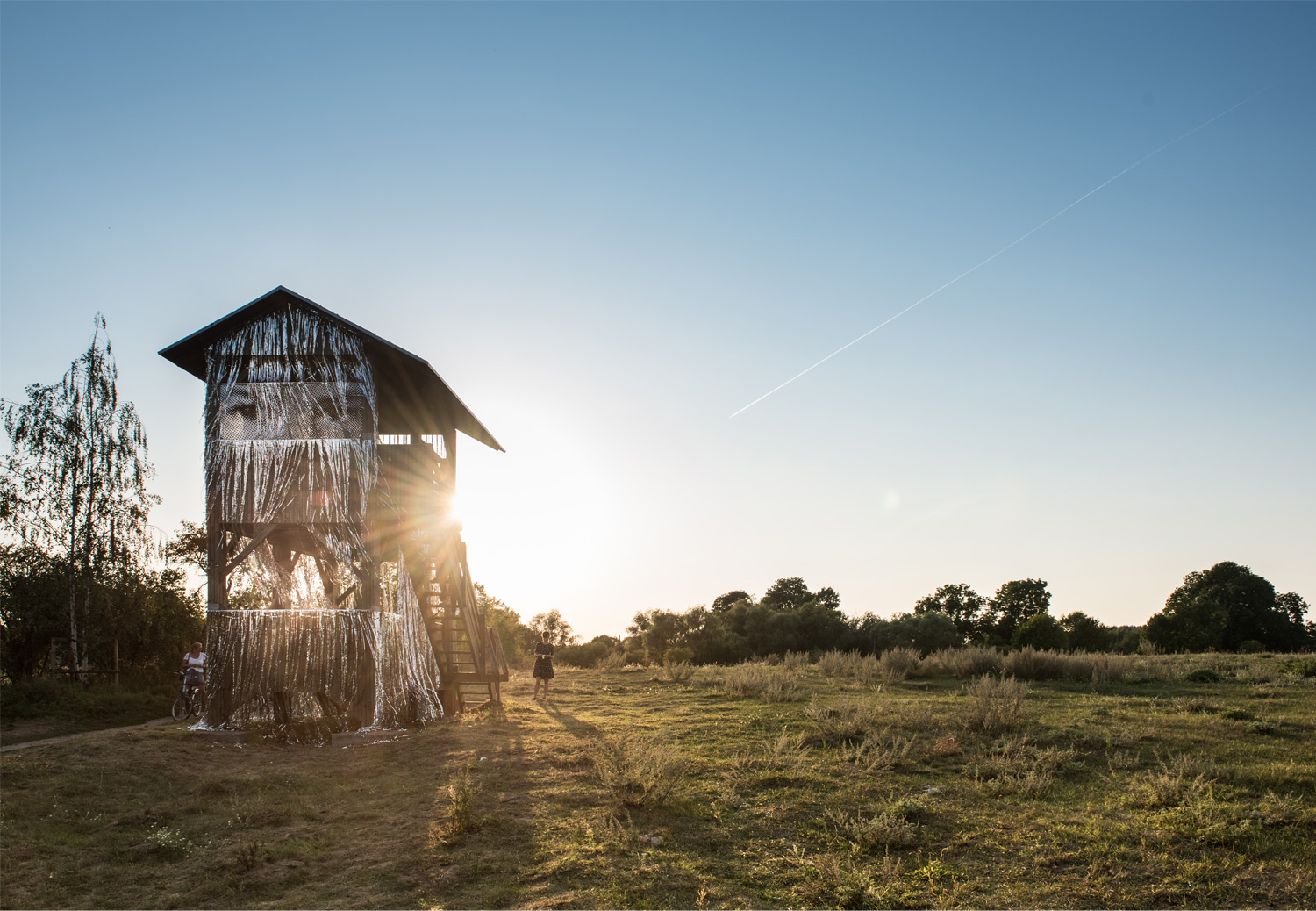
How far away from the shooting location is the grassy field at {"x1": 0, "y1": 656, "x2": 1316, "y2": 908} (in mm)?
6395

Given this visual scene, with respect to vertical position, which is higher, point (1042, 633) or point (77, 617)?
point (77, 617)

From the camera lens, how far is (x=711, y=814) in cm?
840

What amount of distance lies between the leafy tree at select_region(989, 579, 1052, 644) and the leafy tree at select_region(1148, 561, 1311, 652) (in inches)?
303

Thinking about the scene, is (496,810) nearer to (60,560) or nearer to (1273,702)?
(1273,702)

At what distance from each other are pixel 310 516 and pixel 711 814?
10.3 meters

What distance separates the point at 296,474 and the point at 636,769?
987cm

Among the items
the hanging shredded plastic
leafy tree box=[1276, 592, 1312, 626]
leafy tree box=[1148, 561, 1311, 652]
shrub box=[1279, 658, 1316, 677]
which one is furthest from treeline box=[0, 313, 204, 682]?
leafy tree box=[1276, 592, 1312, 626]

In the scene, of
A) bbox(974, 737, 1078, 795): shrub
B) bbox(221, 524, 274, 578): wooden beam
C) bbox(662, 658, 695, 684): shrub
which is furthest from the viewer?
bbox(662, 658, 695, 684): shrub

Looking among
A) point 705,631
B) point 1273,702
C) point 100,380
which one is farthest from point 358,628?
point 705,631

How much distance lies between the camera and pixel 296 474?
1516 cm

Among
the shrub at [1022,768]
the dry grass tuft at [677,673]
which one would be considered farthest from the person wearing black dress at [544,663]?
the shrub at [1022,768]

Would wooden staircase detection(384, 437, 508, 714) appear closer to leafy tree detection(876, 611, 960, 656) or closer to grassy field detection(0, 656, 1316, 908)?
grassy field detection(0, 656, 1316, 908)

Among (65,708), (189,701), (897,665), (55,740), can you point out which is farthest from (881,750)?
(65,708)

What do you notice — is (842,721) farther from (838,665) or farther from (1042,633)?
(1042,633)
